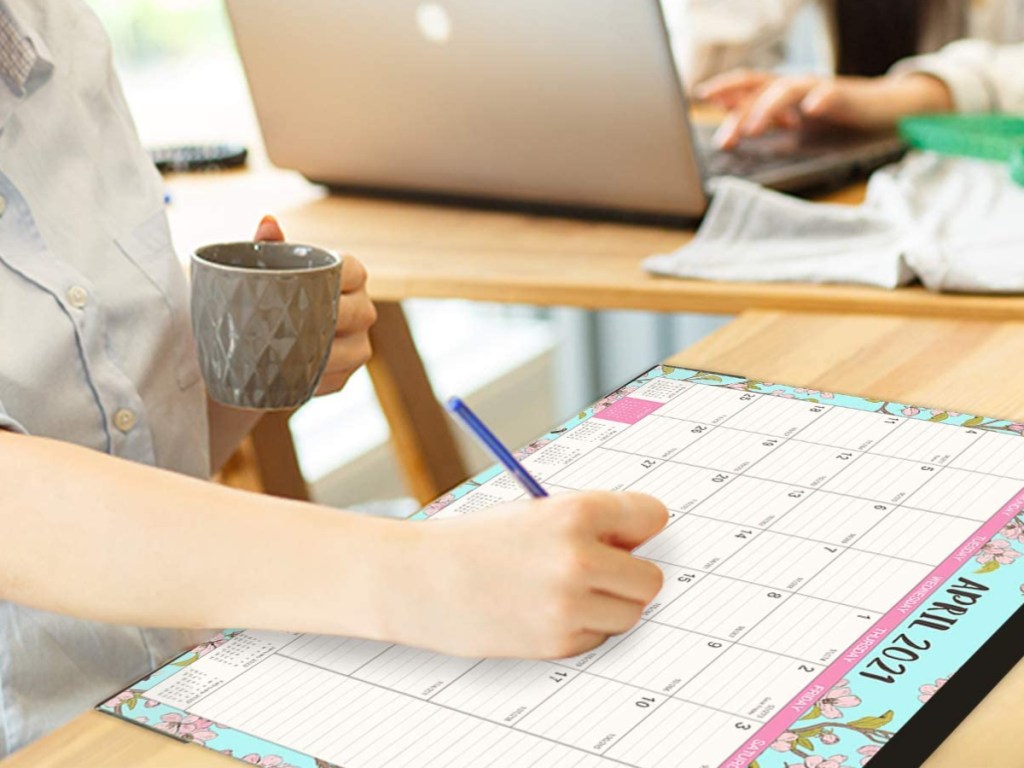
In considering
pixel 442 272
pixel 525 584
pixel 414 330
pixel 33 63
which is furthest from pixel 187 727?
pixel 414 330

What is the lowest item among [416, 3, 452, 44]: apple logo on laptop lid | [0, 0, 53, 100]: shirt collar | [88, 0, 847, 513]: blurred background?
[88, 0, 847, 513]: blurred background

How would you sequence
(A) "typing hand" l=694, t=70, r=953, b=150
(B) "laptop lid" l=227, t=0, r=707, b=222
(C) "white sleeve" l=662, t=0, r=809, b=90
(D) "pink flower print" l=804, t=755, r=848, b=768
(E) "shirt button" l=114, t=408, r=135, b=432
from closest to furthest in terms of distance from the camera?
(D) "pink flower print" l=804, t=755, r=848, b=768
(E) "shirt button" l=114, t=408, r=135, b=432
(B) "laptop lid" l=227, t=0, r=707, b=222
(A) "typing hand" l=694, t=70, r=953, b=150
(C) "white sleeve" l=662, t=0, r=809, b=90

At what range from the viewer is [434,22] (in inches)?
48.8

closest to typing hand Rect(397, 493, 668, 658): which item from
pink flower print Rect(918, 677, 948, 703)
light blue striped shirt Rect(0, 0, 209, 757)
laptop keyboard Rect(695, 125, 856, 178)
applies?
pink flower print Rect(918, 677, 948, 703)

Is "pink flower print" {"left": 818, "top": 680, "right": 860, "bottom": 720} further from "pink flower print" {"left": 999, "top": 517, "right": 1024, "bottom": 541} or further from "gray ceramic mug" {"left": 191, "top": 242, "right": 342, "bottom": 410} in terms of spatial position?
"gray ceramic mug" {"left": 191, "top": 242, "right": 342, "bottom": 410}

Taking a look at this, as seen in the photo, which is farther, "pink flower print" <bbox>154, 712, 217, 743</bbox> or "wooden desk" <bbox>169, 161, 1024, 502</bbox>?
"wooden desk" <bbox>169, 161, 1024, 502</bbox>

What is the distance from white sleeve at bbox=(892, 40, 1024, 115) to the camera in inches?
57.7

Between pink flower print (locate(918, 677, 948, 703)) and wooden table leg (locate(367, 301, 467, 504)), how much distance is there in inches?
38.0

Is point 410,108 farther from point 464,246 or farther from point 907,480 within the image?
point 907,480

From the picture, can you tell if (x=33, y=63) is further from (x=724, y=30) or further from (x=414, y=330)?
(x=414, y=330)

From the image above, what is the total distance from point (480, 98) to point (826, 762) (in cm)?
85

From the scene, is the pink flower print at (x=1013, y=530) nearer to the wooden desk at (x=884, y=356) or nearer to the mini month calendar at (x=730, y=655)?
the mini month calendar at (x=730, y=655)

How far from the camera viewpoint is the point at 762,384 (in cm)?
88

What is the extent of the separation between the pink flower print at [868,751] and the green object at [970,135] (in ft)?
2.70
